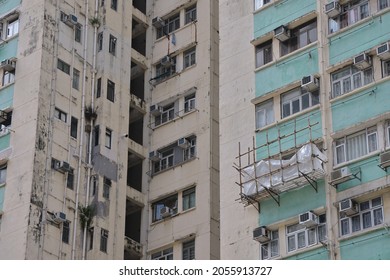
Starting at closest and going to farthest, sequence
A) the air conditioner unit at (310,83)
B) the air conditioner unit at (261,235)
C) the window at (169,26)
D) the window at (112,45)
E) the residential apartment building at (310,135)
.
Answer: the residential apartment building at (310,135), the air conditioner unit at (261,235), the air conditioner unit at (310,83), the window at (112,45), the window at (169,26)

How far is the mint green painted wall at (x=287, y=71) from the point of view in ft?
105

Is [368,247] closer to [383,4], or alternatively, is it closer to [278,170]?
[278,170]

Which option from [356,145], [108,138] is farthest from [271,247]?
[108,138]

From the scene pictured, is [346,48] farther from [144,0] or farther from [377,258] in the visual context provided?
[144,0]

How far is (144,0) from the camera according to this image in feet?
145

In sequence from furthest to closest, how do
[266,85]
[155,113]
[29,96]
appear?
1. [155,113]
2. [29,96]
3. [266,85]

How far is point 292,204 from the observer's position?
100 ft

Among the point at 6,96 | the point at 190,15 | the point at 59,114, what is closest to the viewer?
the point at 59,114

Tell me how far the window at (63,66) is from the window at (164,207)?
536cm

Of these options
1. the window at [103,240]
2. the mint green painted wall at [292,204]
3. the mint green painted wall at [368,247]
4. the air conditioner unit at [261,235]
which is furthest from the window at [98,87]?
the mint green painted wall at [368,247]

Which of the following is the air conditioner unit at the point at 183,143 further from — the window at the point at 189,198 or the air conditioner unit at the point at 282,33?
the air conditioner unit at the point at 282,33

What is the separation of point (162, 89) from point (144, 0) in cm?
477

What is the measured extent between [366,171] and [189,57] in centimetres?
1281

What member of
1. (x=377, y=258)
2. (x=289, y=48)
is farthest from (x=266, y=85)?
(x=377, y=258)
